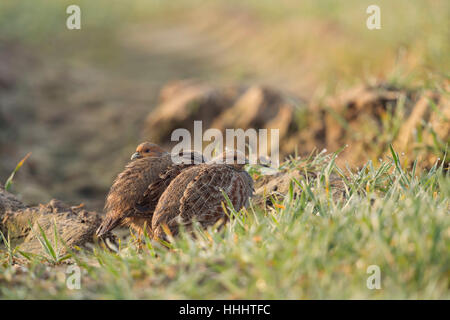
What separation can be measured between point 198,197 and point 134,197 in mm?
542

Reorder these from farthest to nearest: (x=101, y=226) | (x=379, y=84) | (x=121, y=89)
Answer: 1. (x=121, y=89)
2. (x=379, y=84)
3. (x=101, y=226)

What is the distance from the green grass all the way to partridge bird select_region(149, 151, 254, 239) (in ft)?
1.76

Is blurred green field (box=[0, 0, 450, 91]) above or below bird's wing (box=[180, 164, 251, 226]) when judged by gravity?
above

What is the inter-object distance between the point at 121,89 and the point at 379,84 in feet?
16.5

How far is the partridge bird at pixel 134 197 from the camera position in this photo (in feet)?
12.8

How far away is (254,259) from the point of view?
2496 millimetres

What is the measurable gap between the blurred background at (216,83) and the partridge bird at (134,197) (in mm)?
1219

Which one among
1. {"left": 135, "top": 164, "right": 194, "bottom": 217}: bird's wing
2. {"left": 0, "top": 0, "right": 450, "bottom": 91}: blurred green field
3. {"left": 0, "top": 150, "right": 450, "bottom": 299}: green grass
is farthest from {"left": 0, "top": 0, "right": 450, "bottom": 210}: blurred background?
{"left": 0, "top": 150, "right": 450, "bottom": 299}: green grass

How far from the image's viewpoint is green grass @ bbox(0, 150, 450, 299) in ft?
7.86

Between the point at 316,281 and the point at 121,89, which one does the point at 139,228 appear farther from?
the point at 121,89

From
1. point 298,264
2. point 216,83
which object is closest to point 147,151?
point 298,264

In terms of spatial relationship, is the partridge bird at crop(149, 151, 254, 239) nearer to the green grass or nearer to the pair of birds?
the pair of birds

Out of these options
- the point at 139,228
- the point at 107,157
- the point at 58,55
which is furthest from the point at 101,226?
the point at 58,55
